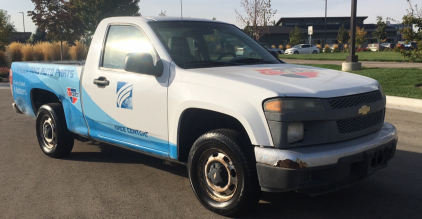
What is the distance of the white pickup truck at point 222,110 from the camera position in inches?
128

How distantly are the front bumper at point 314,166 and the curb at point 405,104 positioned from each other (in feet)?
20.6

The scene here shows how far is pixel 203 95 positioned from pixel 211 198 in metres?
0.95

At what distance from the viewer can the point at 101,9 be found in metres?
44.0

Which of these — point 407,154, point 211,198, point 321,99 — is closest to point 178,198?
point 211,198

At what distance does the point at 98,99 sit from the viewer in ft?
15.6

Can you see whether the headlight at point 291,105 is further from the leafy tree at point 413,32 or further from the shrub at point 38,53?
the shrub at point 38,53

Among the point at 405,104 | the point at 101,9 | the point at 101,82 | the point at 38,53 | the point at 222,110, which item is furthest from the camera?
the point at 101,9

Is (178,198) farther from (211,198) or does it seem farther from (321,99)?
(321,99)

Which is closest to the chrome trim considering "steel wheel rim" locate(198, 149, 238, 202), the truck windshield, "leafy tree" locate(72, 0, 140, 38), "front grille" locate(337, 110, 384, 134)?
"front grille" locate(337, 110, 384, 134)

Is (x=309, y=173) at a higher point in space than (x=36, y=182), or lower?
higher

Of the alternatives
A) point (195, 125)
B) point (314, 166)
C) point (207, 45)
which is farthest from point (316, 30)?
point (314, 166)

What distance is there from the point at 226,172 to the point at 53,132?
304cm

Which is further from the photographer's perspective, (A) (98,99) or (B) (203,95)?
(A) (98,99)

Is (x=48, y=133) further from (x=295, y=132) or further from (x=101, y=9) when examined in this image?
(x=101, y=9)
